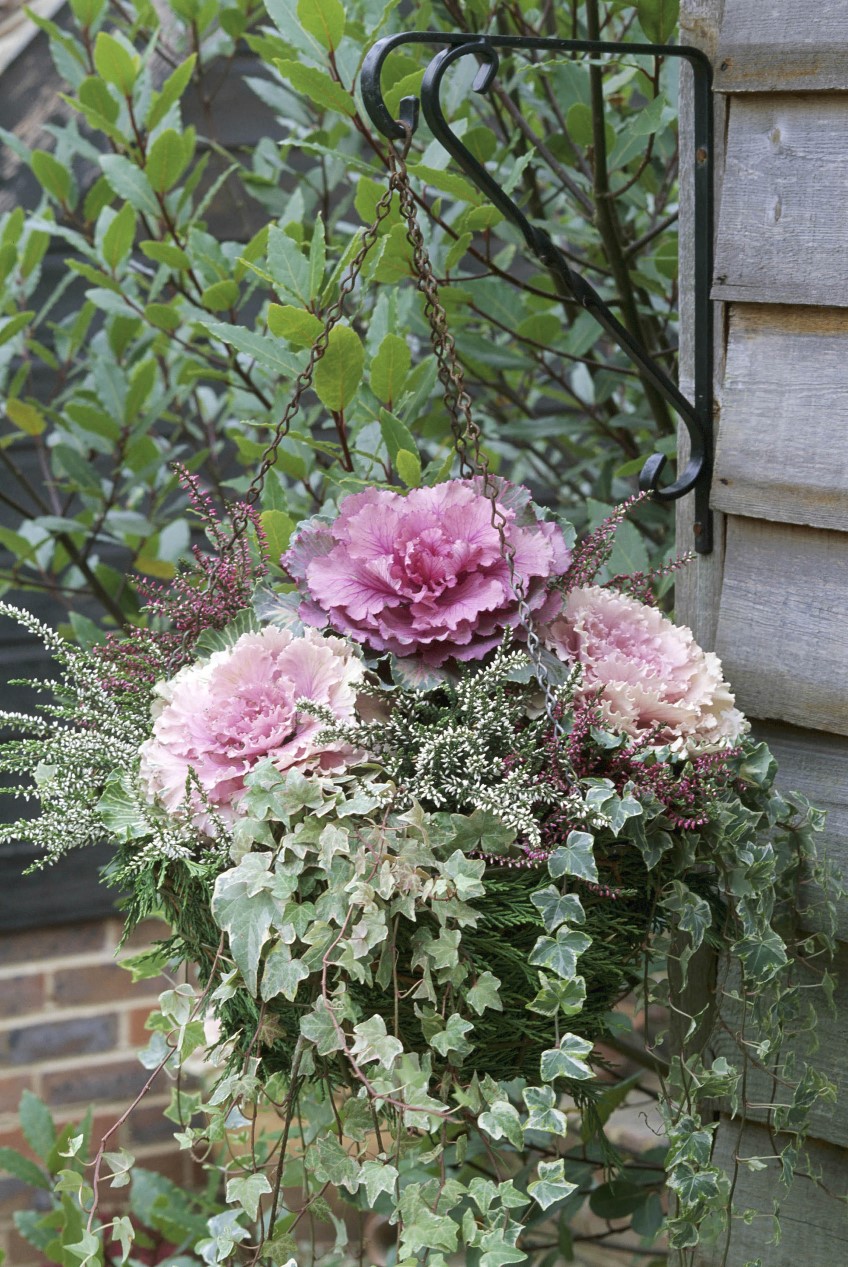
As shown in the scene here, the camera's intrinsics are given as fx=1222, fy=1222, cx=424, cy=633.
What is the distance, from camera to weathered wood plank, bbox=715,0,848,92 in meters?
0.89

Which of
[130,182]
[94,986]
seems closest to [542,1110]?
[130,182]

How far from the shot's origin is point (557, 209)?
1.91 m

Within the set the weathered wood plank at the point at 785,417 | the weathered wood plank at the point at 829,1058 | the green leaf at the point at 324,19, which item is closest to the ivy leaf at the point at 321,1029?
the weathered wood plank at the point at 829,1058

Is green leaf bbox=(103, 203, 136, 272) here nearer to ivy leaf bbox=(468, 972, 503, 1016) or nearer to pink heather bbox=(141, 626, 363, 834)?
pink heather bbox=(141, 626, 363, 834)

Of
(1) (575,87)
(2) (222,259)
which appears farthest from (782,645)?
(2) (222,259)

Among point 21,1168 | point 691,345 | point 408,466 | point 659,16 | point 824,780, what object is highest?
point 659,16

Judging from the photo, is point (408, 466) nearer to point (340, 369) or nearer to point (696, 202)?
point (340, 369)

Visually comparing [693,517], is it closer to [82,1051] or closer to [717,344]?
[717,344]

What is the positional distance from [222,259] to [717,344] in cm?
68

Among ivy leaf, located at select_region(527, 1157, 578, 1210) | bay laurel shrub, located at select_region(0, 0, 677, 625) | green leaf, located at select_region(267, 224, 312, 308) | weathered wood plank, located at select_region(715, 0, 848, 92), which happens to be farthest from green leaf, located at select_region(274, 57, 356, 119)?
ivy leaf, located at select_region(527, 1157, 578, 1210)

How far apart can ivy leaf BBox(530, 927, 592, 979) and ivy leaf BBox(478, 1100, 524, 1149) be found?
0.09 metres

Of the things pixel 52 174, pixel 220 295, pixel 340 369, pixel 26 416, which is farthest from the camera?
pixel 26 416

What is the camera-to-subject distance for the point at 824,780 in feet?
3.22

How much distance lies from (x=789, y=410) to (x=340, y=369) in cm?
37
